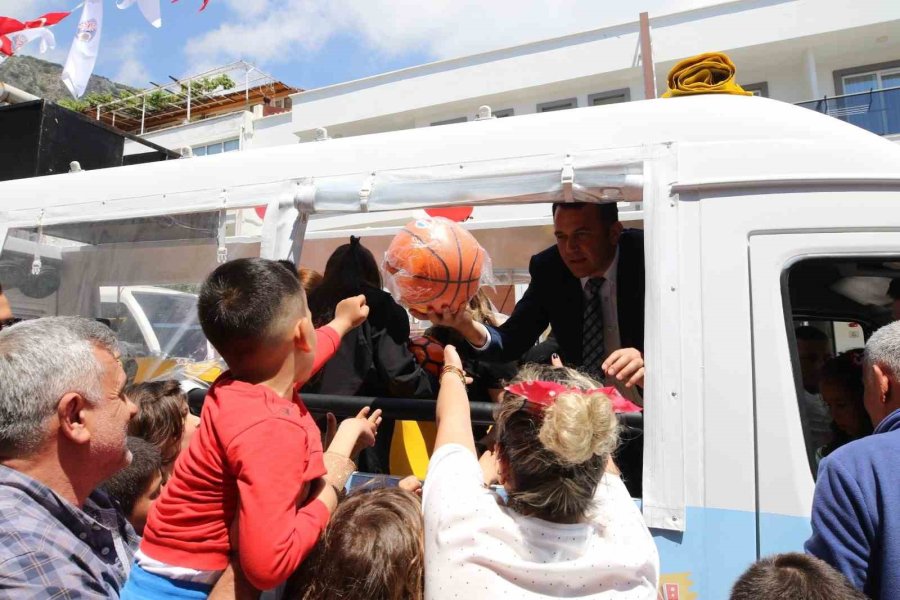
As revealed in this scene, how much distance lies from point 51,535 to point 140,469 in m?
0.77

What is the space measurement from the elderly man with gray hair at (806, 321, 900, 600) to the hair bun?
70 cm

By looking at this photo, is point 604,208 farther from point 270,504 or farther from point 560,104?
point 560,104

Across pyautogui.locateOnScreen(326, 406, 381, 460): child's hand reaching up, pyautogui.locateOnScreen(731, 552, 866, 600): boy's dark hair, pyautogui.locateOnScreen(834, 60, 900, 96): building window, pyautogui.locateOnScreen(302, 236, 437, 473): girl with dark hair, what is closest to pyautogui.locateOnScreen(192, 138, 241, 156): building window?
pyautogui.locateOnScreen(834, 60, 900, 96): building window

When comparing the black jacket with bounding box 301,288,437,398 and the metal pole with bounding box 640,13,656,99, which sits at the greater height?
the metal pole with bounding box 640,13,656,99

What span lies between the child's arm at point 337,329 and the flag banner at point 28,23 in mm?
5669

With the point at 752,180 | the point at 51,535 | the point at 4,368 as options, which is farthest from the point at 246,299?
the point at 752,180

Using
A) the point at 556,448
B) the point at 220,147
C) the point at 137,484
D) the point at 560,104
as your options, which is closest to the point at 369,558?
the point at 556,448

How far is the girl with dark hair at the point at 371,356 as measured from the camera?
105 inches

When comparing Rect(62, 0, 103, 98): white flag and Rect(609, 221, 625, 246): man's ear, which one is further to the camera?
Rect(62, 0, 103, 98): white flag

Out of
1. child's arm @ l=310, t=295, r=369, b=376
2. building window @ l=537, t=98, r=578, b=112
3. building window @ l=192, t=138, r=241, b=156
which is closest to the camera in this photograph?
child's arm @ l=310, t=295, r=369, b=376

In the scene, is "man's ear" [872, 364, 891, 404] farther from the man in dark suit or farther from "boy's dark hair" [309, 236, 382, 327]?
"boy's dark hair" [309, 236, 382, 327]

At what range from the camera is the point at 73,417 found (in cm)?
164

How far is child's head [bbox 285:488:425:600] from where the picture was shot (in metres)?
1.65

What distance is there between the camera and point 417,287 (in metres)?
2.49
